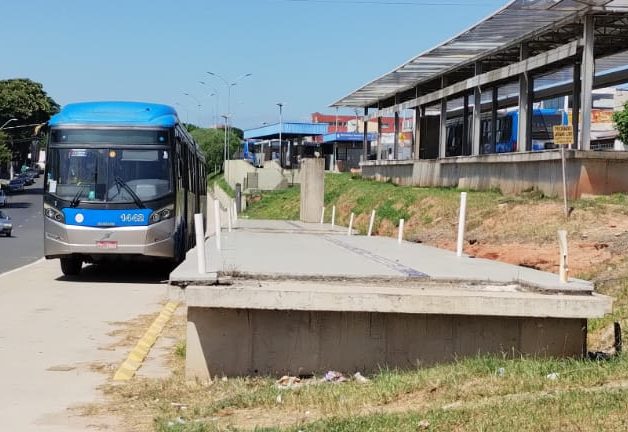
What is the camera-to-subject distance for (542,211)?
883 inches

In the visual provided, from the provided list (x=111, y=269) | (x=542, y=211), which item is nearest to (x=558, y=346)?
(x=542, y=211)

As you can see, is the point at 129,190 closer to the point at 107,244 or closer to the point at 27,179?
the point at 107,244

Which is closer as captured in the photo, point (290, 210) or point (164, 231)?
point (164, 231)

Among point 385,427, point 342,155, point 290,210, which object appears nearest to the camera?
point 385,427

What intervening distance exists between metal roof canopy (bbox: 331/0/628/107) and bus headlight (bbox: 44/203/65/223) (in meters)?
13.2

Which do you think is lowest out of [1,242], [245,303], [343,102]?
[1,242]

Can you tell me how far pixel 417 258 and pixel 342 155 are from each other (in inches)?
3349

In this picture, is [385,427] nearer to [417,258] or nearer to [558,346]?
[558,346]

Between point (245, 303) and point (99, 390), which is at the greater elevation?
point (245, 303)

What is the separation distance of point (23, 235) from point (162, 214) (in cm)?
2678

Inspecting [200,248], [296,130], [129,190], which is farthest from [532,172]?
[296,130]

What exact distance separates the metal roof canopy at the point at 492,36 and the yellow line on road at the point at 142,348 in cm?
1467

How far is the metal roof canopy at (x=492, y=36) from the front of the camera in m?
24.8

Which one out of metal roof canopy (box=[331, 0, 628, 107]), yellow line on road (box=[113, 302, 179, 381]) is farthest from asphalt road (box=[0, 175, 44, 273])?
metal roof canopy (box=[331, 0, 628, 107])
